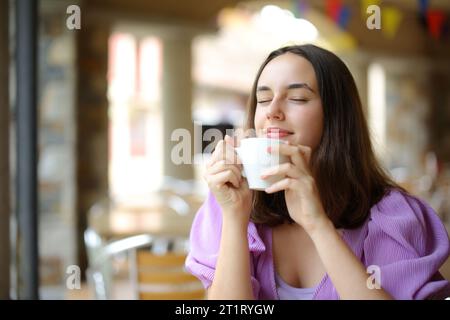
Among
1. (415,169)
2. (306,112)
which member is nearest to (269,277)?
(306,112)

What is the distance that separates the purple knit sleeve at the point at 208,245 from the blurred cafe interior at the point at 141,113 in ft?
0.43

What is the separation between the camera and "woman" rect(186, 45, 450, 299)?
92cm

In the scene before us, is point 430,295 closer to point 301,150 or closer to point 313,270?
point 313,270

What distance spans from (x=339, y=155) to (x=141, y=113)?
11622 millimetres

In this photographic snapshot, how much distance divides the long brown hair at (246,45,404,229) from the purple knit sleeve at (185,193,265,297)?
0.06 meters

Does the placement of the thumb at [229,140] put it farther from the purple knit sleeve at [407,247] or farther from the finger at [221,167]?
the purple knit sleeve at [407,247]

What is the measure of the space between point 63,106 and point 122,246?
2684mm

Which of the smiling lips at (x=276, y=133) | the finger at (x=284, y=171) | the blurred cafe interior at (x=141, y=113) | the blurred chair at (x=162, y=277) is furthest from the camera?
the blurred chair at (x=162, y=277)

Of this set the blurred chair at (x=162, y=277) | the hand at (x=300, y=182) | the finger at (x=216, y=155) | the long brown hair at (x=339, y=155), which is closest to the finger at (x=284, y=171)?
the hand at (x=300, y=182)

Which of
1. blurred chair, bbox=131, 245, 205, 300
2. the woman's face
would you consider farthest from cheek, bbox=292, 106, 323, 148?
blurred chair, bbox=131, 245, 205, 300

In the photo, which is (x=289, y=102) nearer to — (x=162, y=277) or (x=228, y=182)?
(x=228, y=182)

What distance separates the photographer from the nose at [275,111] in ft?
3.37

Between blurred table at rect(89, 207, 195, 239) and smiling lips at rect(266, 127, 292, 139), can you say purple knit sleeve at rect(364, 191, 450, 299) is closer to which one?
smiling lips at rect(266, 127, 292, 139)

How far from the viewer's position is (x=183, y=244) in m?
2.86
